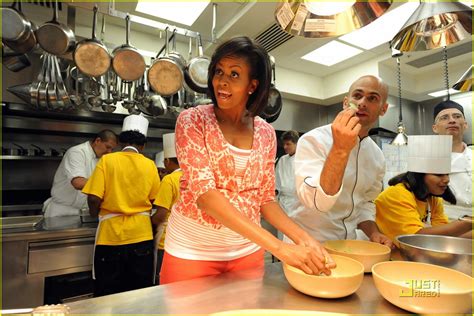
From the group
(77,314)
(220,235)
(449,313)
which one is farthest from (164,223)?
(449,313)

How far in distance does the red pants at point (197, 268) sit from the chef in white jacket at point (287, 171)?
8.59 feet

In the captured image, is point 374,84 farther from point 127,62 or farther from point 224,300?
point 127,62

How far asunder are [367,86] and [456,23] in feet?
1.17

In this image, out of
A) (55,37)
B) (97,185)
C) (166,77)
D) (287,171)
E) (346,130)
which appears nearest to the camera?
(346,130)

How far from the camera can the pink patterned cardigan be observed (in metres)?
0.90

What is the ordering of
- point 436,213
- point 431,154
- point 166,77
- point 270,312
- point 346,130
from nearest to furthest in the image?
point 270,312 < point 346,130 < point 431,154 < point 436,213 < point 166,77

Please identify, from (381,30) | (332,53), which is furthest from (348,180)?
(332,53)

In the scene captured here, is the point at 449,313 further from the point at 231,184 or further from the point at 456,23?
the point at 456,23

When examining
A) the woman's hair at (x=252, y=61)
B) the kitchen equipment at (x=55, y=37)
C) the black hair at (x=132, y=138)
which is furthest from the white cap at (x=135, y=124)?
the woman's hair at (x=252, y=61)

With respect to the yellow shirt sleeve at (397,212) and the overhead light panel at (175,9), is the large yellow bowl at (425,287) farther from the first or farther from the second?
the overhead light panel at (175,9)

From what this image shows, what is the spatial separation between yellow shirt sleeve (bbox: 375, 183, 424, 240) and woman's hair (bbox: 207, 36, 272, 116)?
844mm

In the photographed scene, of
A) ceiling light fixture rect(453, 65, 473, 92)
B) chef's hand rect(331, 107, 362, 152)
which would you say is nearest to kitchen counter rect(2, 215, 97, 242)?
chef's hand rect(331, 107, 362, 152)

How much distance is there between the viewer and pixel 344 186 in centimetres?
130

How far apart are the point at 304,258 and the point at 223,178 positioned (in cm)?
37
